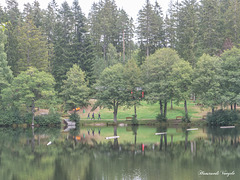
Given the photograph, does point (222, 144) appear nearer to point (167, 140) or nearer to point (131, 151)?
point (167, 140)

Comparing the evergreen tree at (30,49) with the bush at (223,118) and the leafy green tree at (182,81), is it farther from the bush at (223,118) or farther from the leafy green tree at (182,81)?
the bush at (223,118)

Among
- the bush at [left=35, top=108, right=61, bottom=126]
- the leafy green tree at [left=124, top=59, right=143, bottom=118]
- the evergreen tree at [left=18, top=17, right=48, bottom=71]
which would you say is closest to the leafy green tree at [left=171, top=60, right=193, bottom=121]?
the leafy green tree at [left=124, top=59, right=143, bottom=118]

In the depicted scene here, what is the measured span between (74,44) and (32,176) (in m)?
55.4

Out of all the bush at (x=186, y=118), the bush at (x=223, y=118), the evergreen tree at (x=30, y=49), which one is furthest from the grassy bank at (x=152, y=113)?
the evergreen tree at (x=30, y=49)

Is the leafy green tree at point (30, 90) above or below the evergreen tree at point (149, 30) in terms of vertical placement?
below

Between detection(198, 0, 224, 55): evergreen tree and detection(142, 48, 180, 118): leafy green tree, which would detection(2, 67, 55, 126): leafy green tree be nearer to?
detection(142, 48, 180, 118): leafy green tree

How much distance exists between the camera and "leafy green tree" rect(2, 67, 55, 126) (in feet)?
204

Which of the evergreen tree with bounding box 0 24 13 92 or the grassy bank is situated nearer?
the evergreen tree with bounding box 0 24 13 92

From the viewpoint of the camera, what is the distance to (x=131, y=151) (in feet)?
116

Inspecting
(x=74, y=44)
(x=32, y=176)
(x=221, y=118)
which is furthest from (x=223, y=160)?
(x=74, y=44)

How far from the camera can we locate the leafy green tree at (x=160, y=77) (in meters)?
60.8

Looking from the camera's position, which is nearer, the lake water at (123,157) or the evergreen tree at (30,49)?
the lake water at (123,157)

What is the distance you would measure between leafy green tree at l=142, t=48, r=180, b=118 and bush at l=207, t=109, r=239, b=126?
30.5 ft

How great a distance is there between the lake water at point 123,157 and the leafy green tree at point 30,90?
15605 mm
